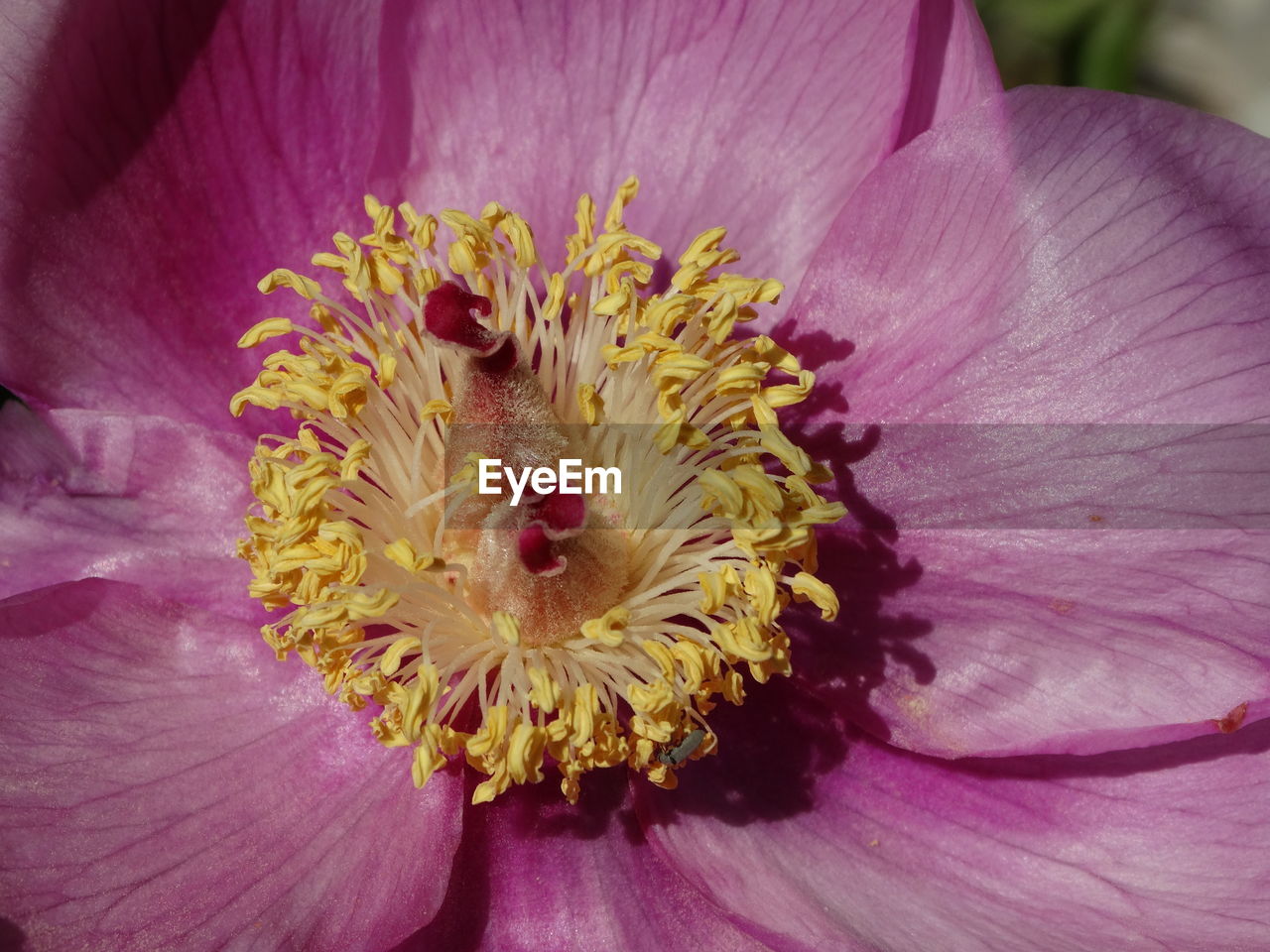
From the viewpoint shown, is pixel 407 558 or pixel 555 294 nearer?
pixel 407 558

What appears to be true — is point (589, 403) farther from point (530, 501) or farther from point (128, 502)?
point (128, 502)

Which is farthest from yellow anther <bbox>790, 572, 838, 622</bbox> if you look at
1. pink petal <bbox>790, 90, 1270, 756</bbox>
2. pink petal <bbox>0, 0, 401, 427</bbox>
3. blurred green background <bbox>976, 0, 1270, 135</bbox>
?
blurred green background <bbox>976, 0, 1270, 135</bbox>

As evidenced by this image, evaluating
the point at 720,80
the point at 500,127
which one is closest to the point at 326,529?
the point at 500,127

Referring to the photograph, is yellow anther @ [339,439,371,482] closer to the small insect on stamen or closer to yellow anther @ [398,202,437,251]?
yellow anther @ [398,202,437,251]

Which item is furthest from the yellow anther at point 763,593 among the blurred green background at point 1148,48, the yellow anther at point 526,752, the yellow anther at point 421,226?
the blurred green background at point 1148,48

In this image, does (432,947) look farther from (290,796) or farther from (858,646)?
(858,646)

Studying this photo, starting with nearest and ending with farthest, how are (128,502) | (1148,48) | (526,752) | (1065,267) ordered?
(526,752)
(1065,267)
(128,502)
(1148,48)

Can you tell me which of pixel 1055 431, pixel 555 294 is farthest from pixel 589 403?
pixel 1055 431

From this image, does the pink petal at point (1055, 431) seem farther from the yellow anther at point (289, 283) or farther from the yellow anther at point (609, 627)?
the yellow anther at point (289, 283)
